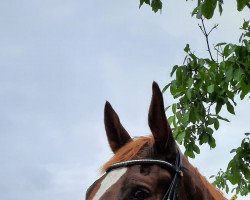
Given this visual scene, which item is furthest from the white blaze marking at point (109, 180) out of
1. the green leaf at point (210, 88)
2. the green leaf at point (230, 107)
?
the green leaf at point (230, 107)

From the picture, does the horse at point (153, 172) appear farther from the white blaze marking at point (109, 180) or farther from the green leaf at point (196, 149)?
the green leaf at point (196, 149)

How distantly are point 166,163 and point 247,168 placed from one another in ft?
9.20

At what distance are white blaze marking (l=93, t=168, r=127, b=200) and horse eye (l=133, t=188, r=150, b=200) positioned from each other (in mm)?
150

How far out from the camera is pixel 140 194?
237 centimetres

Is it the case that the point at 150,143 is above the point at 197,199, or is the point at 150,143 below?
above

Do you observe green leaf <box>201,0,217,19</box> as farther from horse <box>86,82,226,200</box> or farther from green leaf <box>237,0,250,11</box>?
horse <box>86,82,226,200</box>

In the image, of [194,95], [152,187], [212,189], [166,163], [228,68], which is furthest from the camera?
[194,95]

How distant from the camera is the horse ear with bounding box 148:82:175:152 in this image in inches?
99.8

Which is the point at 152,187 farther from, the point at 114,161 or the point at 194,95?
the point at 194,95

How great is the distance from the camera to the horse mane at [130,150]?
8.71ft

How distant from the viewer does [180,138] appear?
534 cm

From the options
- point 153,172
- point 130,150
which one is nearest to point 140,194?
point 153,172

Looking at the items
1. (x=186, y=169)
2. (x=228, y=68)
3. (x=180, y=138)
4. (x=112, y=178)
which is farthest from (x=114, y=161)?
(x=180, y=138)

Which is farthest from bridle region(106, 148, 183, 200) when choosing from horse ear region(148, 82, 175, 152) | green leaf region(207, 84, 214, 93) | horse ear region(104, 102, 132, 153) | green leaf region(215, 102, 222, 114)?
green leaf region(215, 102, 222, 114)
